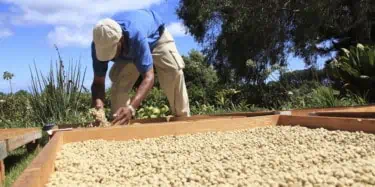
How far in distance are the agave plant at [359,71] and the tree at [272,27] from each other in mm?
2004

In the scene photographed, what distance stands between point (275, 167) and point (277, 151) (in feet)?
1.33

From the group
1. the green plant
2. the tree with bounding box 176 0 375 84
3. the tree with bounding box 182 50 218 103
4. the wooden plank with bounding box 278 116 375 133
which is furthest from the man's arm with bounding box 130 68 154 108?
the tree with bounding box 182 50 218 103

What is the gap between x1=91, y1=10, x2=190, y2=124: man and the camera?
332cm

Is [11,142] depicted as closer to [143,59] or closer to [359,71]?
[143,59]

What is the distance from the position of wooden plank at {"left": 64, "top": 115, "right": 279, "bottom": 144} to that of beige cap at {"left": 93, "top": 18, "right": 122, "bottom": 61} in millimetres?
738

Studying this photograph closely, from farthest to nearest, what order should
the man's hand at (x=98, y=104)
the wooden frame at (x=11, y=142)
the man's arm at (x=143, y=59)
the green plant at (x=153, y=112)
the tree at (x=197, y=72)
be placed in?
the tree at (x=197, y=72) → the green plant at (x=153, y=112) → the man's hand at (x=98, y=104) → the man's arm at (x=143, y=59) → the wooden frame at (x=11, y=142)

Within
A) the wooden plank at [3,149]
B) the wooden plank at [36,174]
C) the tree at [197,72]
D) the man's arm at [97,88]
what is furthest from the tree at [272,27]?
the wooden plank at [36,174]

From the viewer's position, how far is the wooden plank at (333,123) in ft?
8.25

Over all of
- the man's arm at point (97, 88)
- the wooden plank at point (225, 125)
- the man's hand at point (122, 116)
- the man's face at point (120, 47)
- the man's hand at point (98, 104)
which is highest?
the man's face at point (120, 47)

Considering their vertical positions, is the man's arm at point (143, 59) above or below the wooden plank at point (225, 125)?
above

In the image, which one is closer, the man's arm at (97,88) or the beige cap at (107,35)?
the beige cap at (107,35)

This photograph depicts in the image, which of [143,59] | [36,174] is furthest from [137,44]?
[36,174]

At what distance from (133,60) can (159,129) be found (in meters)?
0.79

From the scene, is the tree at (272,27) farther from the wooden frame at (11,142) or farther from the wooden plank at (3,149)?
the wooden plank at (3,149)
